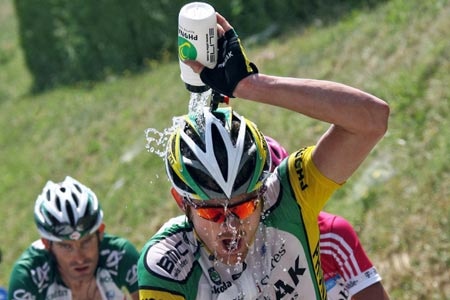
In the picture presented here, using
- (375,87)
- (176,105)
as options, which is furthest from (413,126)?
(176,105)

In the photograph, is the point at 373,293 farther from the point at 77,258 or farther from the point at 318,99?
the point at 77,258

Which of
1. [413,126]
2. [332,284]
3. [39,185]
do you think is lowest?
[39,185]

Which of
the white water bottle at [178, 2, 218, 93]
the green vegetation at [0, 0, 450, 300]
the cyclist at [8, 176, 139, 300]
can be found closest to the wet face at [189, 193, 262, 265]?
the white water bottle at [178, 2, 218, 93]

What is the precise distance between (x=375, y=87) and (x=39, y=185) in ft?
22.1

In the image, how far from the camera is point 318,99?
3.55 m

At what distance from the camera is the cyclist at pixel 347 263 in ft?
16.5

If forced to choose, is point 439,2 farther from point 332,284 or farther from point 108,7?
point 108,7

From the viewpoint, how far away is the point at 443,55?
957cm

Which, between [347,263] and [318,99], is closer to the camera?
[318,99]

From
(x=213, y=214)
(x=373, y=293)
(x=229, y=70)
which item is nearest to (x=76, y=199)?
(x=373, y=293)

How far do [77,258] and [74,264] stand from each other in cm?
5

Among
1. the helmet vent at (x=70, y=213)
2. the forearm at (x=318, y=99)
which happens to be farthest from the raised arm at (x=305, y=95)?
the helmet vent at (x=70, y=213)

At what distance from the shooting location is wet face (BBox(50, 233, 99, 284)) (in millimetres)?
6328

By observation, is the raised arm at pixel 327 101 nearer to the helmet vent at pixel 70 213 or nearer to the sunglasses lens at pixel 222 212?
the sunglasses lens at pixel 222 212
